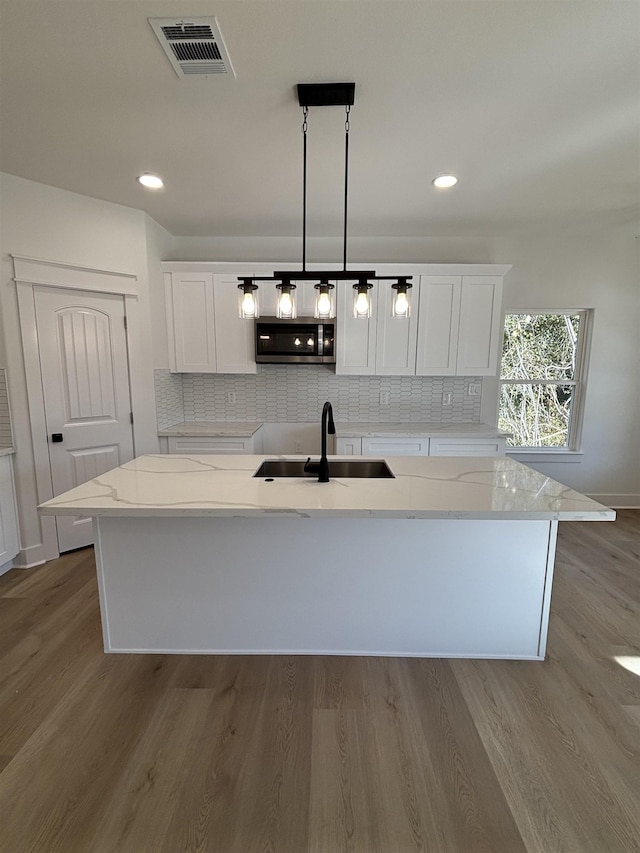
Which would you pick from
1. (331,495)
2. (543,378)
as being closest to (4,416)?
(331,495)

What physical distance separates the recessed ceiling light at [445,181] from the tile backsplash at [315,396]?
1730 mm

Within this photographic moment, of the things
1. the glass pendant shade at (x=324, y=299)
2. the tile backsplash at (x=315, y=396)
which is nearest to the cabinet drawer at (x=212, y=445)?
the tile backsplash at (x=315, y=396)

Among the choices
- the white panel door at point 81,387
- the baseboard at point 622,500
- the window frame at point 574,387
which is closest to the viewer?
the white panel door at point 81,387

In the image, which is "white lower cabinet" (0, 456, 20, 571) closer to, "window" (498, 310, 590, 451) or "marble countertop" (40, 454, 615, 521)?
"marble countertop" (40, 454, 615, 521)

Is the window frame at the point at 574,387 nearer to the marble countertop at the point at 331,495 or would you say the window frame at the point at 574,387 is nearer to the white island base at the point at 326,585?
the marble countertop at the point at 331,495

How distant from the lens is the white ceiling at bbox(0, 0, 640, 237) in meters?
1.40

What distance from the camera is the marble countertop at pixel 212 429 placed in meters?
3.42

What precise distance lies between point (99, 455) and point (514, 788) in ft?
10.7

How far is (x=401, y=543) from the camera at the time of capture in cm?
186

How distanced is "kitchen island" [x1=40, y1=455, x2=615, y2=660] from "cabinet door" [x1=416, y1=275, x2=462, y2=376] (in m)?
1.88

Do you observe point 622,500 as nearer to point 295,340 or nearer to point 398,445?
point 398,445

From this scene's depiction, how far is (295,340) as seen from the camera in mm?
3496

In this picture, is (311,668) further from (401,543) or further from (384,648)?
(401,543)

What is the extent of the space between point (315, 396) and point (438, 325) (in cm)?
140
